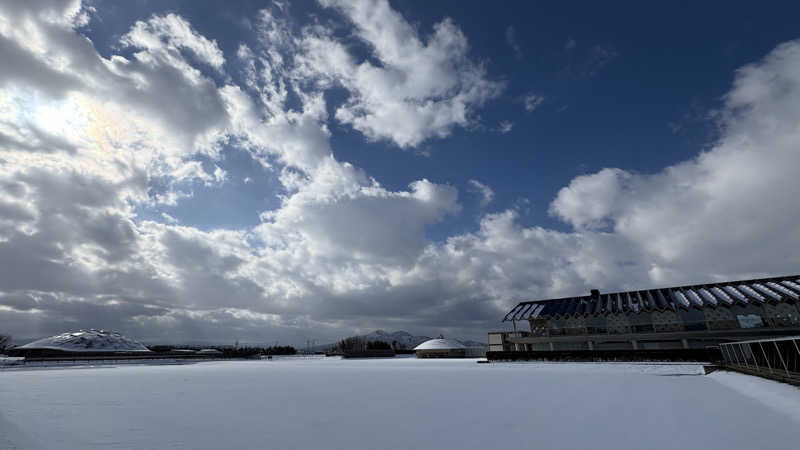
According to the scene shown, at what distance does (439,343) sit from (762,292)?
58.6 metres

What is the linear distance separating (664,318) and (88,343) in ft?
557

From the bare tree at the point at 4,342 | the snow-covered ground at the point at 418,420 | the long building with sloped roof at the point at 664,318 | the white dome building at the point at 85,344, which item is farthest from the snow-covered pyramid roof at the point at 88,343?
the snow-covered ground at the point at 418,420

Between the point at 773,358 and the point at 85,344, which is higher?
the point at 85,344

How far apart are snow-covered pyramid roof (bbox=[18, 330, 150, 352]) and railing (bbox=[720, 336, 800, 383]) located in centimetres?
15799

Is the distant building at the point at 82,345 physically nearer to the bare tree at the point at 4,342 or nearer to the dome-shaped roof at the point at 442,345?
the bare tree at the point at 4,342

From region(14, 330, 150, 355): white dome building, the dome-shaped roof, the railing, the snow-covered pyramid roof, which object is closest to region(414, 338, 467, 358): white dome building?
the dome-shaped roof

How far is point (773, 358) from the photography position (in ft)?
75.0

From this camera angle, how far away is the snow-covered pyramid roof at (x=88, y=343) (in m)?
122

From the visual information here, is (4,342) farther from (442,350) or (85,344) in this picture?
(442,350)

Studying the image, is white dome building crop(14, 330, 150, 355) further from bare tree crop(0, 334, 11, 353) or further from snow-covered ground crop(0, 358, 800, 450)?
snow-covered ground crop(0, 358, 800, 450)

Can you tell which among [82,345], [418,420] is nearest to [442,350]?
[418,420]

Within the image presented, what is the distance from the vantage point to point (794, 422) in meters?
11.1

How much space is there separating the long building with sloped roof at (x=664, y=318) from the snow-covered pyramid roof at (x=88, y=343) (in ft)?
451

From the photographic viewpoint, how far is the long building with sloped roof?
47875 millimetres
